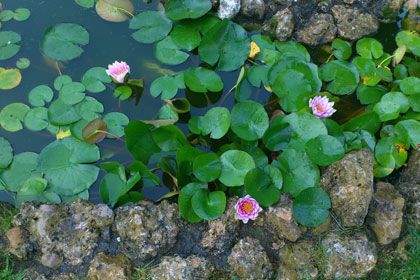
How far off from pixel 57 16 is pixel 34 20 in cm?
19

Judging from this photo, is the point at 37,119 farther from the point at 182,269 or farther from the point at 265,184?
the point at 265,184

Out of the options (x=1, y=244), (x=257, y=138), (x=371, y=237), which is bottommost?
(x=1, y=244)

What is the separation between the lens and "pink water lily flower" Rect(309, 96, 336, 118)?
3.18 meters

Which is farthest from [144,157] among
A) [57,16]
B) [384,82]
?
[384,82]

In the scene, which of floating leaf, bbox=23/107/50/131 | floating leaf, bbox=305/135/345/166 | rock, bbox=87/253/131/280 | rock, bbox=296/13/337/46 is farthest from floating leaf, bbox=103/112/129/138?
rock, bbox=296/13/337/46

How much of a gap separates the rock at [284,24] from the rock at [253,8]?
0.16m

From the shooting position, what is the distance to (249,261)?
9.02 feet

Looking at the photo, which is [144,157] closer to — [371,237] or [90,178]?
[90,178]

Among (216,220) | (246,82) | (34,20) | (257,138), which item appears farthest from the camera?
(34,20)

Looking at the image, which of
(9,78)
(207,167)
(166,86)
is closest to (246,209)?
(207,167)

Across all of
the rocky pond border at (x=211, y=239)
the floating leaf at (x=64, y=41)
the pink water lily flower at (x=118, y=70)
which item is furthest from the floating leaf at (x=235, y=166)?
the floating leaf at (x=64, y=41)

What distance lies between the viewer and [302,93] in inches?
130

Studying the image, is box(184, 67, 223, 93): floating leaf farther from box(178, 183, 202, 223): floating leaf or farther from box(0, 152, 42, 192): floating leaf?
box(0, 152, 42, 192): floating leaf

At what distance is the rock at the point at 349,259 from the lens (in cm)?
277
